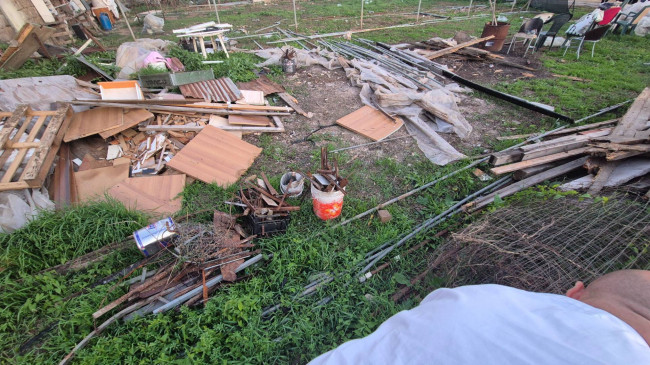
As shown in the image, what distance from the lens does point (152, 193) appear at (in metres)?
3.67

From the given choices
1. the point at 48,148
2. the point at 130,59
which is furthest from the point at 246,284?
the point at 130,59

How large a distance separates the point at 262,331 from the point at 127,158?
3.54 meters

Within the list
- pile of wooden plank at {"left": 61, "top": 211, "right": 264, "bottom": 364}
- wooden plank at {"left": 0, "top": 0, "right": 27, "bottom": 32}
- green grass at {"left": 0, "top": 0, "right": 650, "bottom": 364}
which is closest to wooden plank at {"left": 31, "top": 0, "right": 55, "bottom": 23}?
wooden plank at {"left": 0, "top": 0, "right": 27, "bottom": 32}

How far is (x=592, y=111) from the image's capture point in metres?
5.61

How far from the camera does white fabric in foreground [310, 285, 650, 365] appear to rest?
0.77m

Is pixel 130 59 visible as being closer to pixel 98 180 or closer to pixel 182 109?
pixel 182 109

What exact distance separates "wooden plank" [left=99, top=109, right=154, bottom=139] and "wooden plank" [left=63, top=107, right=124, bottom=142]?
0.16 feet

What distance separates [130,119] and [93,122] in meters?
0.51

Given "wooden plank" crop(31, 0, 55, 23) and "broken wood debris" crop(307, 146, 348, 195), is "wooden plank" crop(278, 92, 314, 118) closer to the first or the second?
"broken wood debris" crop(307, 146, 348, 195)

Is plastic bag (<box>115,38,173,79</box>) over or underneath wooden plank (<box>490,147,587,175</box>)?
over

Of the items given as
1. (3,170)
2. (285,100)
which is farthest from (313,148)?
(3,170)

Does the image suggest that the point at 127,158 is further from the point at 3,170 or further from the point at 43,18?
the point at 43,18

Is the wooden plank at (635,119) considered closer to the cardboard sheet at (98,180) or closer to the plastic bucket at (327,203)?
the plastic bucket at (327,203)

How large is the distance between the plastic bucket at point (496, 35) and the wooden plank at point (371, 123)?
19.2 ft
